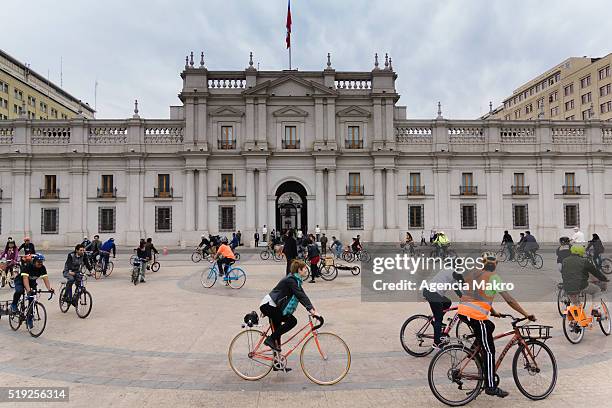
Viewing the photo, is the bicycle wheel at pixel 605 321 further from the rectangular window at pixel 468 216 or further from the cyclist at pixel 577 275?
the rectangular window at pixel 468 216

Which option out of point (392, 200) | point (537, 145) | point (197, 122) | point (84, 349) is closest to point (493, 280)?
point (84, 349)

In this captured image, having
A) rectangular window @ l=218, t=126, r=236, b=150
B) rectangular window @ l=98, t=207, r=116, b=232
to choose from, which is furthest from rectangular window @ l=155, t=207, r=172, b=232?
rectangular window @ l=218, t=126, r=236, b=150

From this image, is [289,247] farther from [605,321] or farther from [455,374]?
[455,374]

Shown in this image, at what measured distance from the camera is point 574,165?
38.8 metres

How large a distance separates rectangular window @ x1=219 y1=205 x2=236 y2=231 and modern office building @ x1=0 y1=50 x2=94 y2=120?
29.9 m

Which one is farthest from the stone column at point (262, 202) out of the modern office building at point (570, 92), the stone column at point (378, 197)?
the modern office building at point (570, 92)

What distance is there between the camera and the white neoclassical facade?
37062 mm

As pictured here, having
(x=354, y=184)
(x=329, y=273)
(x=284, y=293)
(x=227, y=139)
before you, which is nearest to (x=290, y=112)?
(x=227, y=139)

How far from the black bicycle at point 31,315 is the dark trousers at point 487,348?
27.2ft

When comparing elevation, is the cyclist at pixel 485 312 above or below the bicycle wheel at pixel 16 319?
above

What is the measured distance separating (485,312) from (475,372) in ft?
2.54

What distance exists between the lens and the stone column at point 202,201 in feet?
121

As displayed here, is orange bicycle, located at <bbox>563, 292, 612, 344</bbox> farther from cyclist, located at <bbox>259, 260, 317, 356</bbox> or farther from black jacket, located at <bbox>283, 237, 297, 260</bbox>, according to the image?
black jacket, located at <bbox>283, 237, 297, 260</bbox>

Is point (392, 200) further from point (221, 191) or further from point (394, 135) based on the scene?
point (221, 191)
